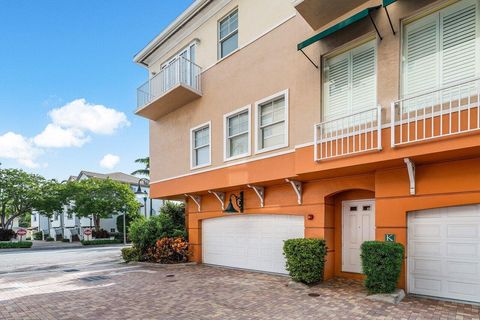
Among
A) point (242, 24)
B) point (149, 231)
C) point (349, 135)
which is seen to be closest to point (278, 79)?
point (242, 24)

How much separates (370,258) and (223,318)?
133 inches

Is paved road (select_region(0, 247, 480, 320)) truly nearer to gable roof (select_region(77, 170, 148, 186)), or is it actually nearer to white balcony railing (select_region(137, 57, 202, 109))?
white balcony railing (select_region(137, 57, 202, 109))

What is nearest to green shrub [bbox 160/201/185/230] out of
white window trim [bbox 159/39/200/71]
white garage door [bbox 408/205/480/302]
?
white window trim [bbox 159/39/200/71]

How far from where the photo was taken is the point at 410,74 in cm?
719

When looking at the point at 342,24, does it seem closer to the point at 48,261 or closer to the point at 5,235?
the point at 48,261

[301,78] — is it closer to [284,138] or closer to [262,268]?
[284,138]

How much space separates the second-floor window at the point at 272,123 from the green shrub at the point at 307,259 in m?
2.90

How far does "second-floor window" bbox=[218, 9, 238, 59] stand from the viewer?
38.4 ft

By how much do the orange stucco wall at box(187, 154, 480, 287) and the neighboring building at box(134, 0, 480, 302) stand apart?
3 centimetres

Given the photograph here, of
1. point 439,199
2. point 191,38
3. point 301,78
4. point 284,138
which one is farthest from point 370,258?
point 191,38

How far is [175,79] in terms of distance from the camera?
42.8ft

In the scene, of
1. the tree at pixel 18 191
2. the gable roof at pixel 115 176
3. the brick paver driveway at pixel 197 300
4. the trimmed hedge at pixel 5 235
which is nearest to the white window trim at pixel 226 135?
the brick paver driveway at pixel 197 300

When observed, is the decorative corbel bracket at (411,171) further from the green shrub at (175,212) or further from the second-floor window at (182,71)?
the green shrub at (175,212)

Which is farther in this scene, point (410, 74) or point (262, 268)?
point (262, 268)
